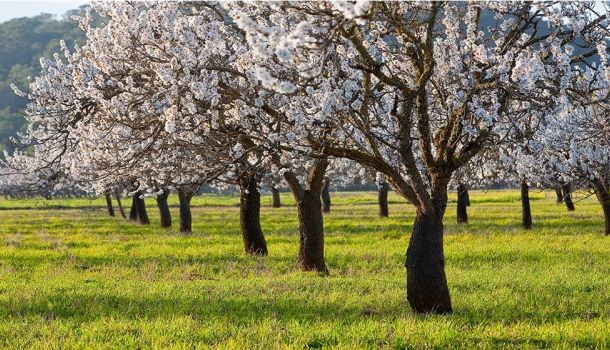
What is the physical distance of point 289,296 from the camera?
573 inches

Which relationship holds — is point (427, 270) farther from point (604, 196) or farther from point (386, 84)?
point (604, 196)

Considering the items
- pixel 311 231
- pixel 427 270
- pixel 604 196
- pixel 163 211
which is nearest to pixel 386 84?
pixel 427 270

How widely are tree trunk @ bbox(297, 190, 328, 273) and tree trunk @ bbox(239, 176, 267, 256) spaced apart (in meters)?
4.87

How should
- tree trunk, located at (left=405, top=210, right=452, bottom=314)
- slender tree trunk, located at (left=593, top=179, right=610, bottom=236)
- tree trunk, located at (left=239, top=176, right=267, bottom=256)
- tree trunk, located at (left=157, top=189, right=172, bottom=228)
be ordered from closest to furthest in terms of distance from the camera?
tree trunk, located at (left=405, top=210, right=452, bottom=314) → tree trunk, located at (left=239, top=176, right=267, bottom=256) → slender tree trunk, located at (left=593, top=179, right=610, bottom=236) → tree trunk, located at (left=157, top=189, right=172, bottom=228)

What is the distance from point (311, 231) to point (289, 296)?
5.14 meters

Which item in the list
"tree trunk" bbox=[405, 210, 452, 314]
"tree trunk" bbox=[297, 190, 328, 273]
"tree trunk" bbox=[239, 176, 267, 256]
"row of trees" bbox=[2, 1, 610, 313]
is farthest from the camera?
"tree trunk" bbox=[239, 176, 267, 256]

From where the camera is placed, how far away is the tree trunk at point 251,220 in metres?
24.5

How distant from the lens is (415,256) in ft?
42.0

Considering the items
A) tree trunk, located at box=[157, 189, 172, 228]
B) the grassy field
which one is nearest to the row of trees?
the grassy field

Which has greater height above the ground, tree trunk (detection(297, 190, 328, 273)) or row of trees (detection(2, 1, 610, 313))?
row of trees (detection(2, 1, 610, 313))

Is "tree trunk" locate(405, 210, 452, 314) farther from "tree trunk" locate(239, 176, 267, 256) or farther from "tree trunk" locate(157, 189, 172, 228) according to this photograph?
"tree trunk" locate(157, 189, 172, 228)

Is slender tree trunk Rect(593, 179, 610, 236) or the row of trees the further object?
slender tree trunk Rect(593, 179, 610, 236)

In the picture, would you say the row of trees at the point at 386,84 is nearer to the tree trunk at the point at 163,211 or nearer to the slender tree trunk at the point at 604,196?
the slender tree trunk at the point at 604,196

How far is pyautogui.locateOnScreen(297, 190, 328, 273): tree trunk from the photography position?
19.3 m
